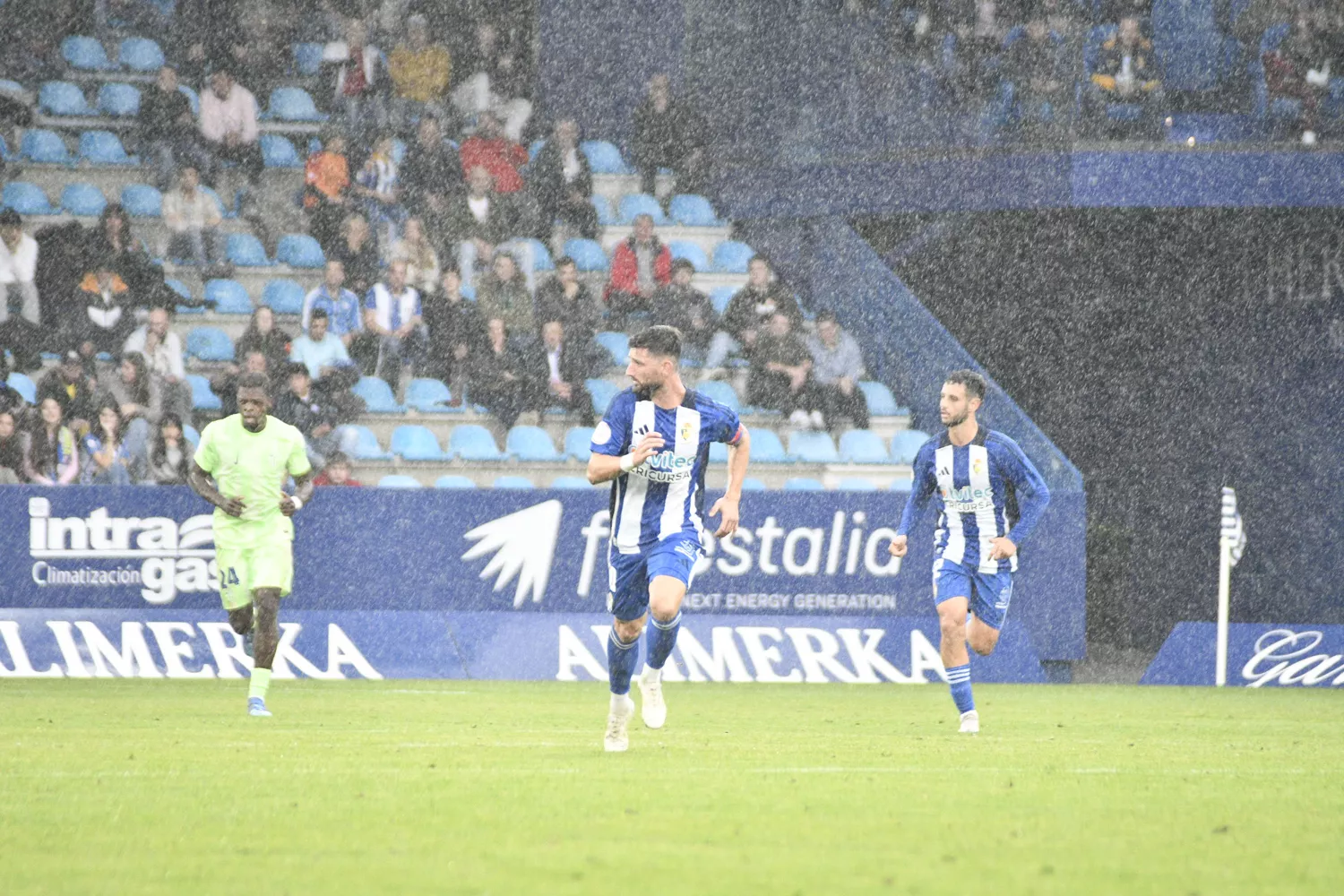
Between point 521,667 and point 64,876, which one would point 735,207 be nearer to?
point 521,667

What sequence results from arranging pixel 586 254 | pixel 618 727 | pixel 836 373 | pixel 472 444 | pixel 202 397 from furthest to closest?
pixel 586 254, pixel 836 373, pixel 472 444, pixel 202 397, pixel 618 727

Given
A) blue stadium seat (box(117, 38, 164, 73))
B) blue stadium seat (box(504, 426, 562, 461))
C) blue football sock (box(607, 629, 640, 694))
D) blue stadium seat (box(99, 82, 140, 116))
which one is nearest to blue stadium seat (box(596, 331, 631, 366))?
blue stadium seat (box(504, 426, 562, 461))

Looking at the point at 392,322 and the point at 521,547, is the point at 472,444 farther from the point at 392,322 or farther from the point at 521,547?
the point at 521,547

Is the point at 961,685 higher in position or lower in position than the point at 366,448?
higher

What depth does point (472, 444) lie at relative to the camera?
19312 millimetres

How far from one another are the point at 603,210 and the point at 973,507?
11871 millimetres

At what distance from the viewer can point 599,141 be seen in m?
23.6

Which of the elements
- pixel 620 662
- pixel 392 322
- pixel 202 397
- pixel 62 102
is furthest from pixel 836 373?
pixel 620 662

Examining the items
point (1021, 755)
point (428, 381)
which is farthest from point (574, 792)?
point (428, 381)

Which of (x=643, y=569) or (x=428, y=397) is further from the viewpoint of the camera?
(x=428, y=397)

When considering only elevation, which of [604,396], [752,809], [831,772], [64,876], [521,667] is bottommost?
[521,667]

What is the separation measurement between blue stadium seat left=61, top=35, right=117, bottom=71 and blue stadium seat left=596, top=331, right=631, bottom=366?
22.8ft

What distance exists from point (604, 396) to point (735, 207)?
3937 millimetres

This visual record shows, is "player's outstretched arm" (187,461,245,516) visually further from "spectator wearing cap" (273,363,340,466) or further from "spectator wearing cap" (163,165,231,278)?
"spectator wearing cap" (163,165,231,278)
